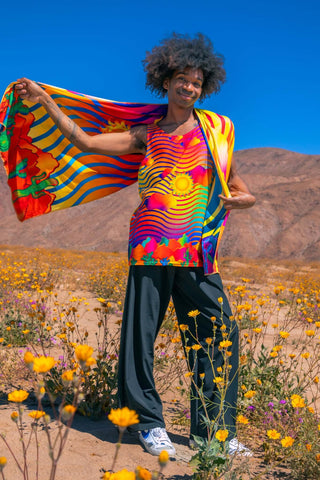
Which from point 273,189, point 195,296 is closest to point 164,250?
point 195,296

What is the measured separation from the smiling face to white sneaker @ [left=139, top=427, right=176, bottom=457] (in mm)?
1705

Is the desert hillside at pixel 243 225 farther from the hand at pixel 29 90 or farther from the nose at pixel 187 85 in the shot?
the hand at pixel 29 90

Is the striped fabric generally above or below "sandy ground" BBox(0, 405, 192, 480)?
above

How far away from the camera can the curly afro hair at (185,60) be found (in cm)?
228

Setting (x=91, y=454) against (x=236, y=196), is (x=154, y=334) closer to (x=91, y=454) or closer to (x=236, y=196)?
(x=91, y=454)

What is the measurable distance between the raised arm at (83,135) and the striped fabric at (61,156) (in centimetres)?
18

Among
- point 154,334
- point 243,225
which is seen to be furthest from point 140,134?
point 243,225

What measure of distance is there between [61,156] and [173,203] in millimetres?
900

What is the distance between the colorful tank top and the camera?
7.26 feet

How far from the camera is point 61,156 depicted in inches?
107

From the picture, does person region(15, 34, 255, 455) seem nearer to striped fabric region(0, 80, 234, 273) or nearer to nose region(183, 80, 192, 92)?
nose region(183, 80, 192, 92)

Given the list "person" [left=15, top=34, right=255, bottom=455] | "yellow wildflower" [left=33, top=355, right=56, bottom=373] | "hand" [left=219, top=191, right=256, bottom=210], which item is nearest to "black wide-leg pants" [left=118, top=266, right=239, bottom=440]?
"person" [left=15, top=34, right=255, bottom=455]

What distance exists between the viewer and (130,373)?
221 cm

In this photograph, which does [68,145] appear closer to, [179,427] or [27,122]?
[27,122]
